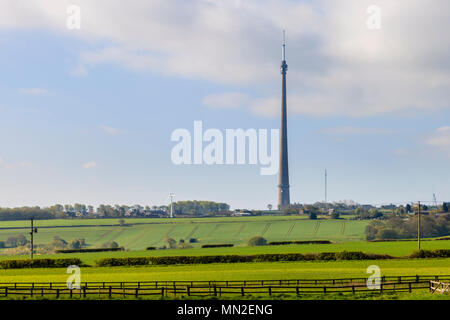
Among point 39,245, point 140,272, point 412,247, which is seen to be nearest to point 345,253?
point 412,247

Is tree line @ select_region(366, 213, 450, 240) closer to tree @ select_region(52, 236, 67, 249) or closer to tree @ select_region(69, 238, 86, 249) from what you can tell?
tree @ select_region(69, 238, 86, 249)

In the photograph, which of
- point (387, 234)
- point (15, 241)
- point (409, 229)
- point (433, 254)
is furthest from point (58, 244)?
point (433, 254)

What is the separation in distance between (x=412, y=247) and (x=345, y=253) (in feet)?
67.4

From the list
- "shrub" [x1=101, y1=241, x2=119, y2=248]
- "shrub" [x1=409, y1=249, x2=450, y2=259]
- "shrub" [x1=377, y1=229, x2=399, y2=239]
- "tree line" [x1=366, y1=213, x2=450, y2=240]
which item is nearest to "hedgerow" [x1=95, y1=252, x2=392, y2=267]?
"shrub" [x1=409, y1=249, x2=450, y2=259]

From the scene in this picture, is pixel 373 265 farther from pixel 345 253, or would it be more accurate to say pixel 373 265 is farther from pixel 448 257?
pixel 448 257

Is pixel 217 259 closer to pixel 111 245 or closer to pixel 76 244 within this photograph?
Answer: pixel 111 245

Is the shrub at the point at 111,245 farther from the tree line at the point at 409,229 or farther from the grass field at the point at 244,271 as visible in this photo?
the grass field at the point at 244,271

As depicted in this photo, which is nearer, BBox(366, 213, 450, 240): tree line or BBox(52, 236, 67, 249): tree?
BBox(366, 213, 450, 240): tree line

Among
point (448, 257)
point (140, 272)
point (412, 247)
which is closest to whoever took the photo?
point (140, 272)

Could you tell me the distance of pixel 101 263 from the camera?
275ft

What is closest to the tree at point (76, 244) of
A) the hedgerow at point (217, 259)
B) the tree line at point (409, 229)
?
the tree line at point (409, 229)
